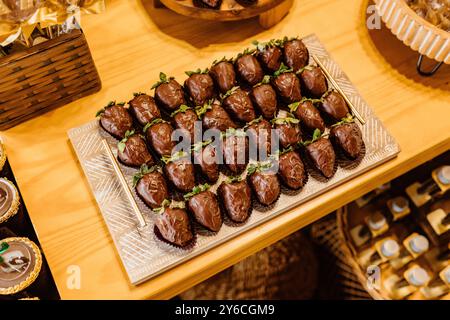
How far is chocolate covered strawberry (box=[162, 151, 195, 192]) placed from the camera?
1267 mm

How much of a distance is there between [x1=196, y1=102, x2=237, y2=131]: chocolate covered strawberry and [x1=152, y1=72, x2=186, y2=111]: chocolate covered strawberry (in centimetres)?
7

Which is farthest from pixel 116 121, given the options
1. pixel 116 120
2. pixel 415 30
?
pixel 415 30

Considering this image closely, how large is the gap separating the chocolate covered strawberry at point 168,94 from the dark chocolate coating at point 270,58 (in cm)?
28

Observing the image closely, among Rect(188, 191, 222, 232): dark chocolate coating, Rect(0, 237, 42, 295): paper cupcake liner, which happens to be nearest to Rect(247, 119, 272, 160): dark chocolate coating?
Rect(188, 191, 222, 232): dark chocolate coating

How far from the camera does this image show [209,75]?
143 cm

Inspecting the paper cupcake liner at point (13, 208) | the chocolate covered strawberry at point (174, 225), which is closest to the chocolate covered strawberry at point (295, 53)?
the chocolate covered strawberry at point (174, 225)

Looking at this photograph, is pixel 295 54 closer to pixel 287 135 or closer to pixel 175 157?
pixel 287 135

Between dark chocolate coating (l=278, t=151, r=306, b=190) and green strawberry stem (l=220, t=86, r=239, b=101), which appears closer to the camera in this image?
dark chocolate coating (l=278, t=151, r=306, b=190)

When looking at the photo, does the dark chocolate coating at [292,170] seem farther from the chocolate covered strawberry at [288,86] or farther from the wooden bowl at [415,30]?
the wooden bowl at [415,30]

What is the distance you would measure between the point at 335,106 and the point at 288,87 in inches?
5.9

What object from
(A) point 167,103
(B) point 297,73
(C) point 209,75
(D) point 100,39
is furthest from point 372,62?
(D) point 100,39

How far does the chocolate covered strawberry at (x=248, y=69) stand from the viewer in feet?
4.70

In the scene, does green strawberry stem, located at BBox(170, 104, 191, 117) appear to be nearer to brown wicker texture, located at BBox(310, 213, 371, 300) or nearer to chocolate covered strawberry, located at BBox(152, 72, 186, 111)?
chocolate covered strawberry, located at BBox(152, 72, 186, 111)

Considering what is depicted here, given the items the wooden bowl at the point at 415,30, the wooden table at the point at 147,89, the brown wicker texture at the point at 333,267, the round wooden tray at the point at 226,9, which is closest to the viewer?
the wooden table at the point at 147,89
